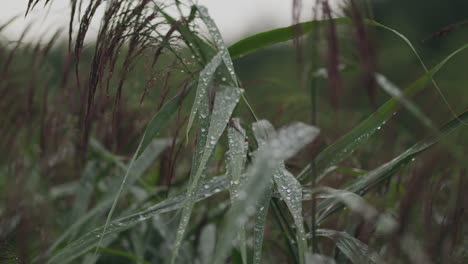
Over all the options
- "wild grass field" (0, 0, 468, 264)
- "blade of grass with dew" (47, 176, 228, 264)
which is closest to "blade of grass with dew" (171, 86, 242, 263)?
"wild grass field" (0, 0, 468, 264)

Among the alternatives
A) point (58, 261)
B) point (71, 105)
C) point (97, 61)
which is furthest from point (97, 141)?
point (97, 61)

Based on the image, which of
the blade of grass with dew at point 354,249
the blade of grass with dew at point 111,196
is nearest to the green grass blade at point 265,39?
the blade of grass with dew at point 354,249

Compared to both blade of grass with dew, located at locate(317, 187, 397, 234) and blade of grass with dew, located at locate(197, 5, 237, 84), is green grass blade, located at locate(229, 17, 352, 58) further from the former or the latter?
blade of grass with dew, located at locate(317, 187, 397, 234)

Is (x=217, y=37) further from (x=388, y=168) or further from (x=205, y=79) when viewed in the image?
(x=388, y=168)

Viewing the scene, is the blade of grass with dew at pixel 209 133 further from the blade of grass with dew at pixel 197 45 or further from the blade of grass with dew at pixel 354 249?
the blade of grass with dew at pixel 354 249

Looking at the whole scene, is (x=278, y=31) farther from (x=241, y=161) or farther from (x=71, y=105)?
(x=71, y=105)

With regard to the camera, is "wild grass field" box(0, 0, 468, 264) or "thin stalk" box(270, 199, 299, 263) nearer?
"wild grass field" box(0, 0, 468, 264)

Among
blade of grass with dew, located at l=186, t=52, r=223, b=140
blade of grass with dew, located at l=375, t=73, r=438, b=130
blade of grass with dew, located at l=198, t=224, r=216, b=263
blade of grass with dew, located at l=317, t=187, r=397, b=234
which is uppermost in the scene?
blade of grass with dew, located at l=186, t=52, r=223, b=140
